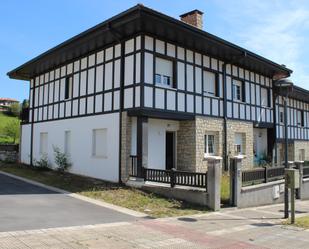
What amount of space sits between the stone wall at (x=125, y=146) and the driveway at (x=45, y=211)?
277 centimetres

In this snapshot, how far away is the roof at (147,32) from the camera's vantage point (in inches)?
516

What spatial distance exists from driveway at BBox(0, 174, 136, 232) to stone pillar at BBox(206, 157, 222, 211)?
2953 millimetres

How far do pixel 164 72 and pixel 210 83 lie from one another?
3.29 meters

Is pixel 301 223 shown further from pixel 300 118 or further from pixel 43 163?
pixel 300 118

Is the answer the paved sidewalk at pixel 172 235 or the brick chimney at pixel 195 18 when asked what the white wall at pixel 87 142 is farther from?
the brick chimney at pixel 195 18

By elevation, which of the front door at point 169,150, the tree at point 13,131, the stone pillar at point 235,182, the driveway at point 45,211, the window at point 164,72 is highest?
the window at point 164,72

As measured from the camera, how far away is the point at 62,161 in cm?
1805

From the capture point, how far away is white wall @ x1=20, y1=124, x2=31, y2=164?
22634 millimetres

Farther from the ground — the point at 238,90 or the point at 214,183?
the point at 238,90

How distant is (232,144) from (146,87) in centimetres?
629

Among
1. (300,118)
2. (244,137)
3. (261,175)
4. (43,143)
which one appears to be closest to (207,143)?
(244,137)

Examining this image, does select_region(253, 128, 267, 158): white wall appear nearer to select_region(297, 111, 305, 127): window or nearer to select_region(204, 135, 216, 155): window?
select_region(204, 135, 216, 155): window

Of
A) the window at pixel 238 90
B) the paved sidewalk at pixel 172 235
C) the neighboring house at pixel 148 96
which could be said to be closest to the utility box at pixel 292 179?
the paved sidewalk at pixel 172 235

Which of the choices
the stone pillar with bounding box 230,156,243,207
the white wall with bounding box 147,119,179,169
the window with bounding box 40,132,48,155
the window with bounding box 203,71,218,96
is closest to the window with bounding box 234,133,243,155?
the window with bounding box 203,71,218,96
